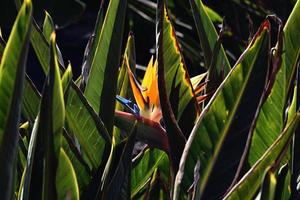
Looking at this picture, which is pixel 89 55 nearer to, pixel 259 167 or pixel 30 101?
pixel 30 101

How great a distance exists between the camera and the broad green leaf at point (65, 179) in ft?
2.41

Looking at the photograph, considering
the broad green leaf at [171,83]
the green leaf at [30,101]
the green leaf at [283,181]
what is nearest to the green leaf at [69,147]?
the green leaf at [30,101]

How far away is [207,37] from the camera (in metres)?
1.06

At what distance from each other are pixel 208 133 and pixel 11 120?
24 centimetres

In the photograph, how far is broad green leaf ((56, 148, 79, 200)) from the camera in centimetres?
73

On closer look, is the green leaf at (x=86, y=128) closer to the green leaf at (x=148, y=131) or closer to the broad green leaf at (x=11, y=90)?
the green leaf at (x=148, y=131)

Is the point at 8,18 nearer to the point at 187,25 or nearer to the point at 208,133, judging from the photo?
the point at 187,25

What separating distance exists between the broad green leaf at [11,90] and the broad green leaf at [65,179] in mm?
53

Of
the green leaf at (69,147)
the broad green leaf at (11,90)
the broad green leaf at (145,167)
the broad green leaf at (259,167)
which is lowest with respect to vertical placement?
the broad green leaf at (145,167)

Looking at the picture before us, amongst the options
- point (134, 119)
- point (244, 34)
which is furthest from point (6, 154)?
point (244, 34)

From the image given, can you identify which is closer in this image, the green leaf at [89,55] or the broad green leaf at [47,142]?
the broad green leaf at [47,142]

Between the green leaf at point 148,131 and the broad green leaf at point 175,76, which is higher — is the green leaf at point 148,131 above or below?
below

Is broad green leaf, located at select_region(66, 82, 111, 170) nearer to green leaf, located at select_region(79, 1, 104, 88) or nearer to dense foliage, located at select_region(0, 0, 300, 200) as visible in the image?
dense foliage, located at select_region(0, 0, 300, 200)

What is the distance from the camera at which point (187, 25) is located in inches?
99.3
